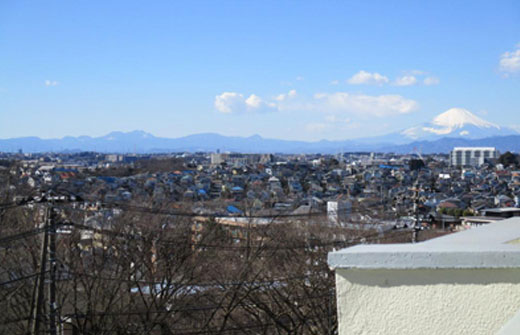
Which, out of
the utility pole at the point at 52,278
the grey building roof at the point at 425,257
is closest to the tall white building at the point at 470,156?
the utility pole at the point at 52,278

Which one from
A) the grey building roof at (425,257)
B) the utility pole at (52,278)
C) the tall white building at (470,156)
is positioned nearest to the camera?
the grey building roof at (425,257)

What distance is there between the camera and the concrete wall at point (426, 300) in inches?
58.9

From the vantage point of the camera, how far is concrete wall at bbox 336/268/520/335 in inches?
58.9

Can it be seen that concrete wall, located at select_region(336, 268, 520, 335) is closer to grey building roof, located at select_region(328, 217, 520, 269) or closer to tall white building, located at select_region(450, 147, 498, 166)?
grey building roof, located at select_region(328, 217, 520, 269)

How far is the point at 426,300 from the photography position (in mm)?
1569

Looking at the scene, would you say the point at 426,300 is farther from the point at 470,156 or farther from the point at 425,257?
the point at 470,156

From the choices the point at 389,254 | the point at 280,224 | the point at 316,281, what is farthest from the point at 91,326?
the point at 389,254

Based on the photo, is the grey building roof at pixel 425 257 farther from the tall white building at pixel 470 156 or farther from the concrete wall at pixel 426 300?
the tall white building at pixel 470 156

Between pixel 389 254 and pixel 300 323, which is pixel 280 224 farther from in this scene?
pixel 389 254

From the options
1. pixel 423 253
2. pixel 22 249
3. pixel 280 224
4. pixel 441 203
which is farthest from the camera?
pixel 441 203

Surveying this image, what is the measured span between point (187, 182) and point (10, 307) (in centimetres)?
2968

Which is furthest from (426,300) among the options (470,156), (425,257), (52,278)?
(470,156)

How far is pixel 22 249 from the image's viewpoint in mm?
9992

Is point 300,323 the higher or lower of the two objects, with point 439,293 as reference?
lower
